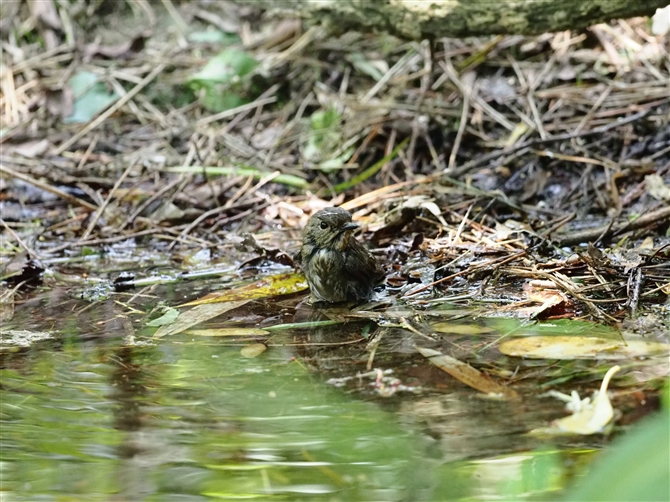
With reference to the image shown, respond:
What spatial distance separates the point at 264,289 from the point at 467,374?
A: 5.05ft

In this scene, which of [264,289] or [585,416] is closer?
[585,416]

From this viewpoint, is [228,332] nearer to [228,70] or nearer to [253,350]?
[253,350]

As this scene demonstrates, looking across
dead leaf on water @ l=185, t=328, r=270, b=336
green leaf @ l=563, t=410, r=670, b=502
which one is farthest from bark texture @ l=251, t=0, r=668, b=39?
green leaf @ l=563, t=410, r=670, b=502

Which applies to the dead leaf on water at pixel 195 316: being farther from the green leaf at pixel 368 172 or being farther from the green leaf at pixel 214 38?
the green leaf at pixel 214 38

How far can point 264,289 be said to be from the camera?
11.4ft

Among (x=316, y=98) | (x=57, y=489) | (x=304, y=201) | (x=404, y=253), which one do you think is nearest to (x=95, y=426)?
(x=57, y=489)

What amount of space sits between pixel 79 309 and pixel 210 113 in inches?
147

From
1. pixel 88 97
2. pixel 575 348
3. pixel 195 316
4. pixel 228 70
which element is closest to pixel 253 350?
pixel 195 316

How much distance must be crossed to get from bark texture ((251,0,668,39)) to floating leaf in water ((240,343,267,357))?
234 centimetres

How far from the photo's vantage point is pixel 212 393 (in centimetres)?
221

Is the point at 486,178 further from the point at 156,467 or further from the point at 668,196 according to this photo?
the point at 156,467

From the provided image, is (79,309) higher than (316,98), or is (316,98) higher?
(316,98)

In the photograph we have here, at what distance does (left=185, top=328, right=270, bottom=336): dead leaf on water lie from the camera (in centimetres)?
285

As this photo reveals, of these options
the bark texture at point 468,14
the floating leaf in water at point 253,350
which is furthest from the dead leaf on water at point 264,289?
the bark texture at point 468,14
